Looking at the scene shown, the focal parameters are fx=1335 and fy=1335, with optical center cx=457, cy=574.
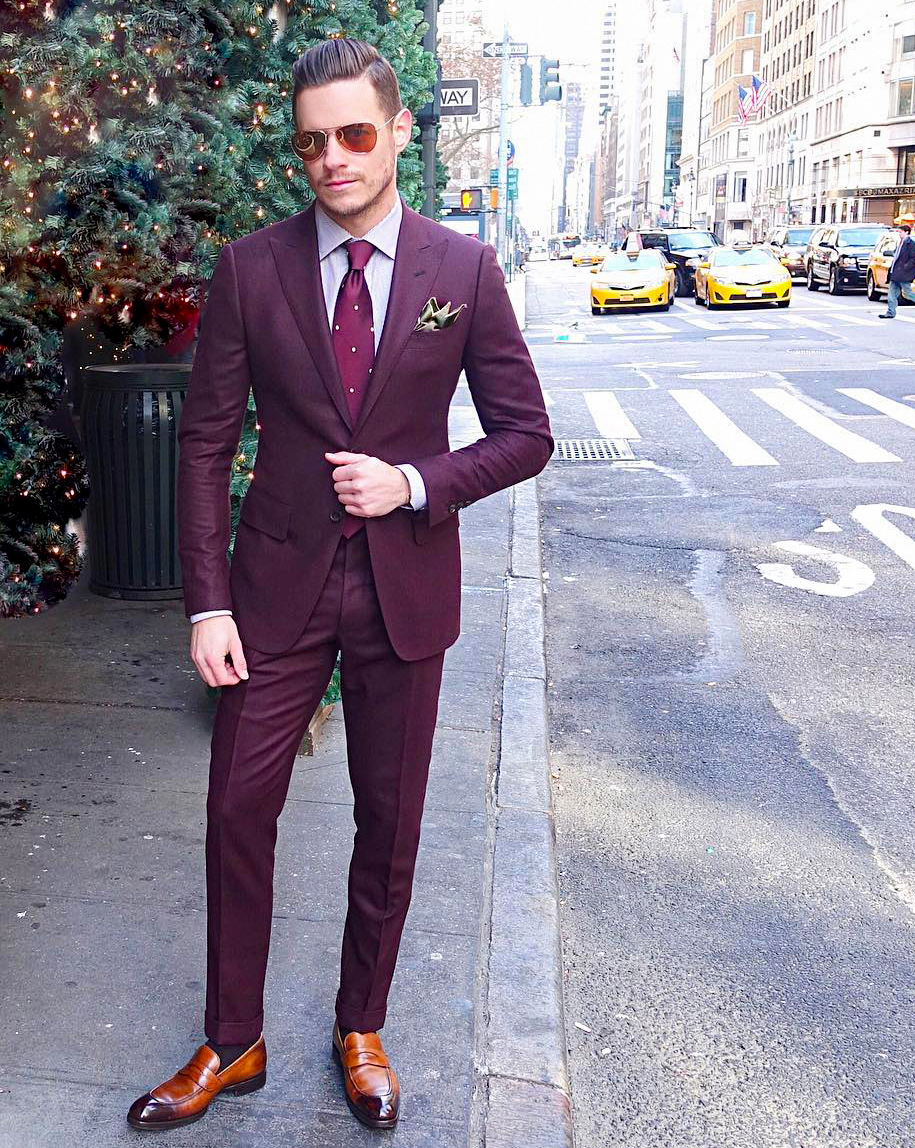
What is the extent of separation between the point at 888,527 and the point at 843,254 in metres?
31.3

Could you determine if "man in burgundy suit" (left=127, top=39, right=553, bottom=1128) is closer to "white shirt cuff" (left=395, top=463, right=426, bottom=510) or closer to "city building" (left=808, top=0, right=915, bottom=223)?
"white shirt cuff" (left=395, top=463, right=426, bottom=510)

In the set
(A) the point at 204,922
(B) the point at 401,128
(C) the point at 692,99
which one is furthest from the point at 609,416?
(C) the point at 692,99

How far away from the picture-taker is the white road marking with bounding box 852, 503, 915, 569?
8.83 meters

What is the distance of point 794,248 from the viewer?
49031 mm

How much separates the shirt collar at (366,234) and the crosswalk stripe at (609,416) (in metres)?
11.7

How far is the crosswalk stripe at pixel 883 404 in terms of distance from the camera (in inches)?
582

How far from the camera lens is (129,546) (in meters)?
6.82

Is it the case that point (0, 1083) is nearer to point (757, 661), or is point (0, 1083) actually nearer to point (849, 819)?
point (849, 819)

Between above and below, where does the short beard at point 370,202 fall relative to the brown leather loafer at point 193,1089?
above

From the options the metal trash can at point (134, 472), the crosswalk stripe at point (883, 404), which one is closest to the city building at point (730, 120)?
the crosswalk stripe at point (883, 404)

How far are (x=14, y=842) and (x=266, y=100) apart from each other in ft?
8.76

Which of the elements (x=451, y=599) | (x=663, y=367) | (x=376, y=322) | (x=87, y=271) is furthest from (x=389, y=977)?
(x=663, y=367)

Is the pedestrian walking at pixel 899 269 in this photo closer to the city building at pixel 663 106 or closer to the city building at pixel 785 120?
the city building at pixel 785 120

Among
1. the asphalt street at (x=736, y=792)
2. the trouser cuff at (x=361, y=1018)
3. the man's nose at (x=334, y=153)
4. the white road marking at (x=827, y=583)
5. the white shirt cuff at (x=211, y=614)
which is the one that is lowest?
the asphalt street at (x=736, y=792)
